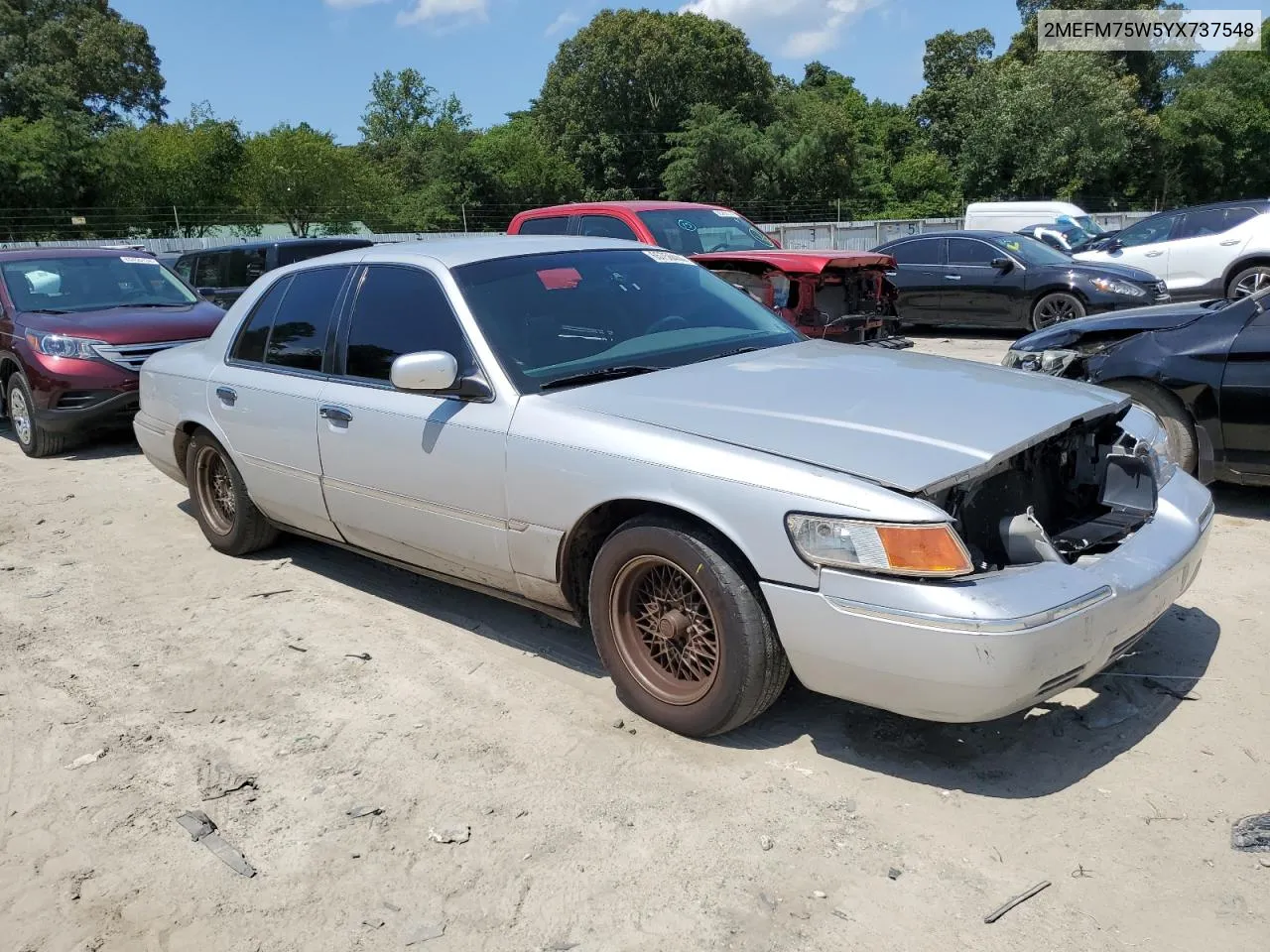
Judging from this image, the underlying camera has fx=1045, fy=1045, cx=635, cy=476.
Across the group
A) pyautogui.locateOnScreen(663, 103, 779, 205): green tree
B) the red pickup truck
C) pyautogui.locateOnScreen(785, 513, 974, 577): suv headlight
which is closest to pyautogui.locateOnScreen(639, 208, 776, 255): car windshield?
the red pickup truck

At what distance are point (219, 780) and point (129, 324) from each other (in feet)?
21.2

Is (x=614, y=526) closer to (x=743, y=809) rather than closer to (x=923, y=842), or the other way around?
(x=743, y=809)

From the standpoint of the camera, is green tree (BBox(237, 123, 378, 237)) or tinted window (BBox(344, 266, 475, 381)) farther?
green tree (BBox(237, 123, 378, 237))

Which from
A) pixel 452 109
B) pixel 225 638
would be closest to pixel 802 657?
pixel 225 638

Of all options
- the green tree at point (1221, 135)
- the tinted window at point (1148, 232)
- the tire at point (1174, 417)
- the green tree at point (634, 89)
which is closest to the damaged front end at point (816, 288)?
the tire at point (1174, 417)

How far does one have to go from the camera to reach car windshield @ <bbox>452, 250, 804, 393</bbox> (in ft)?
13.1

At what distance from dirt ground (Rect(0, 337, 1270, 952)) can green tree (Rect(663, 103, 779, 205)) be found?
46995 mm

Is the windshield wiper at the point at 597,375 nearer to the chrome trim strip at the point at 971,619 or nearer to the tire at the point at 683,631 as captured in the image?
the tire at the point at 683,631

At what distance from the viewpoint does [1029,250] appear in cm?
1331

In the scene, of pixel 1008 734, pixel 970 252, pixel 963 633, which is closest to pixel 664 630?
pixel 963 633

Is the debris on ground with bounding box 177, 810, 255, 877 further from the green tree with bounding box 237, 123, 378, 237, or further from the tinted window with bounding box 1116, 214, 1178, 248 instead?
the green tree with bounding box 237, 123, 378, 237

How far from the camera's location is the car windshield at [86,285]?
30.1 feet

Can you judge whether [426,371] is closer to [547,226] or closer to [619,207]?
[619,207]

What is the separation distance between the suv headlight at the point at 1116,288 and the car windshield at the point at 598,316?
8.84 m
